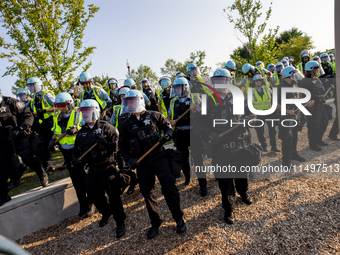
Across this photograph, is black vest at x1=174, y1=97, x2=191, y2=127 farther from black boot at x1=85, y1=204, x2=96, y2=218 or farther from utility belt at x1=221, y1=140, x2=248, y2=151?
black boot at x1=85, y1=204, x2=96, y2=218

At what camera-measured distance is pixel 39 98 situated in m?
6.81

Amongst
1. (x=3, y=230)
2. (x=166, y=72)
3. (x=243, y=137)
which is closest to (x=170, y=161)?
(x=243, y=137)

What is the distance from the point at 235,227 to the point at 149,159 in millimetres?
1857

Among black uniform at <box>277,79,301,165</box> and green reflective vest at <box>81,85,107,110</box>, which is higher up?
green reflective vest at <box>81,85,107,110</box>

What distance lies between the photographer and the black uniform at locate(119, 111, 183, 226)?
370 centimetres

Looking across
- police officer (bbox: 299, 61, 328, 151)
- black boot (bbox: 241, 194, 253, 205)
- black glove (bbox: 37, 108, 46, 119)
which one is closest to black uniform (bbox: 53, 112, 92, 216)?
black glove (bbox: 37, 108, 46, 119)

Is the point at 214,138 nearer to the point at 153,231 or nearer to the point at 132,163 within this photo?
the point at 132,163

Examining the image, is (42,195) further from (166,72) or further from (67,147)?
(166,72)

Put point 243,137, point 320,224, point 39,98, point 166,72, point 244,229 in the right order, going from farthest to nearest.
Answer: point 166,72
point 39,98
point 243,137
point 244,229
point 320,224

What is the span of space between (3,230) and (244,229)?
14.9ft

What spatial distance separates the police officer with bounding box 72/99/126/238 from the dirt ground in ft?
1.81

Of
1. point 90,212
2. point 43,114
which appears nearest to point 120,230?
point 90,212

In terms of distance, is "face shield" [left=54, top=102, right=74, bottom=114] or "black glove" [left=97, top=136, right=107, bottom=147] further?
"face shield" [left=54, top=102, right=74, bottom=114]

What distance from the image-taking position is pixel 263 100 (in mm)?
6047
